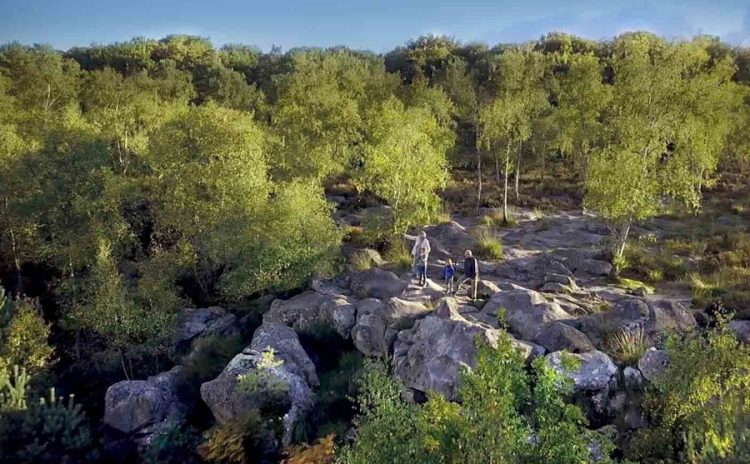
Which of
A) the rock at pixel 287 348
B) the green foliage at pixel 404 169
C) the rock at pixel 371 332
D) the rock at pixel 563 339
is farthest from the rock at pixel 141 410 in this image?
the green foliage at pixel 404 169

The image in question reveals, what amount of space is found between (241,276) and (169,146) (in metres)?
7.73

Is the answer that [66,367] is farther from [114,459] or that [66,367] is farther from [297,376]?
[297,376]

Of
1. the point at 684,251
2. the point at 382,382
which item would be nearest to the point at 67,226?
the point at 382,382

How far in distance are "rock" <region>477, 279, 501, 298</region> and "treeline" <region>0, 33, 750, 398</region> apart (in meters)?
6.51

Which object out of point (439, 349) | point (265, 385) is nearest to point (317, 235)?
point (265, 385)

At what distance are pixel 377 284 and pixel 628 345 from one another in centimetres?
1022

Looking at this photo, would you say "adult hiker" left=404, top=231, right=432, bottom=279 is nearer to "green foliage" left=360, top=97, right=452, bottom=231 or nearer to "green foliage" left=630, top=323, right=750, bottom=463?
"green foliage" left=360, top=97, right=452, bottom=231

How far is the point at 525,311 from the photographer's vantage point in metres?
20.7

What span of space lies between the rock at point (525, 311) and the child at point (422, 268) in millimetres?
3354

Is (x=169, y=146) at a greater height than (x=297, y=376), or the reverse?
(x=169, y=146)

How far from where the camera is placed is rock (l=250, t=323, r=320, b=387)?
20953 mm

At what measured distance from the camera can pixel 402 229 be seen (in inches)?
1238

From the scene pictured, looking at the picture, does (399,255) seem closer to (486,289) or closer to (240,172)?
(486,289)

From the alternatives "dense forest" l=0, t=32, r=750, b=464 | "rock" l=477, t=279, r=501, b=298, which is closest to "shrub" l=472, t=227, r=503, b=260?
"dense forest" l=0, t=32, r=750, b=464
